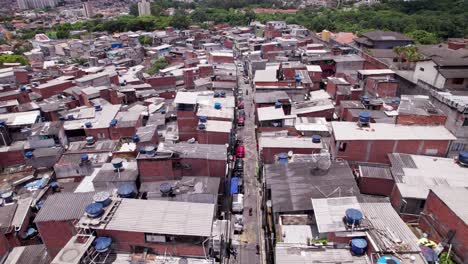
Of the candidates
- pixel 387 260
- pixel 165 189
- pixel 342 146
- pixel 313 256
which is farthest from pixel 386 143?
pixel 165 189

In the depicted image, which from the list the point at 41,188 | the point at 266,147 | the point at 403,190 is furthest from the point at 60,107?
the point at 403,190

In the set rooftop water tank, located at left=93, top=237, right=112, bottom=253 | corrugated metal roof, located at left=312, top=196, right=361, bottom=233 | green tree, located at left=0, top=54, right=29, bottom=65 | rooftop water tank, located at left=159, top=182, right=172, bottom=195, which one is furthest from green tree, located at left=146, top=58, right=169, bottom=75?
corrugated metal roof, located at left=312, top=196, right=361, bottom=233

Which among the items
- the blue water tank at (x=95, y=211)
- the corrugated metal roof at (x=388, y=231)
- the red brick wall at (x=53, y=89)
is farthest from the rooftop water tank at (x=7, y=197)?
the corrugated metal roof at (x=388, y=231)

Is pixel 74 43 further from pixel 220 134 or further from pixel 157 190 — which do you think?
pixel 157 190

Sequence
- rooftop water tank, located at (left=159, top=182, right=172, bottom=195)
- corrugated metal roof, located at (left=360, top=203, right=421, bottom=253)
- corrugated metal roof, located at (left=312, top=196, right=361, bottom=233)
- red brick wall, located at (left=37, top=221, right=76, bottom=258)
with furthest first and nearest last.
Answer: rooftop water tank, located at (left=159, top=182, right=172, bottom=195) → red brick wall, located at (left=37, top=221, right=76, bottom=258) → corrugated metal roof, located at (left=312, top=196, right=361, bottom=233) → corrugated metal roof, located at (left=360, top=203, right=421, bottom=253)

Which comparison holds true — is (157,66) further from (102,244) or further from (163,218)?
(102,244)

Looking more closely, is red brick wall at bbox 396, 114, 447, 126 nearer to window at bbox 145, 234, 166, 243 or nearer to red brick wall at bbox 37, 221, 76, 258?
window at bbox 145, 234, 166, 243

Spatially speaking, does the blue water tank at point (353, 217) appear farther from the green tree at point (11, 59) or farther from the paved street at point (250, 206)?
the green tree at point (11, 59)
